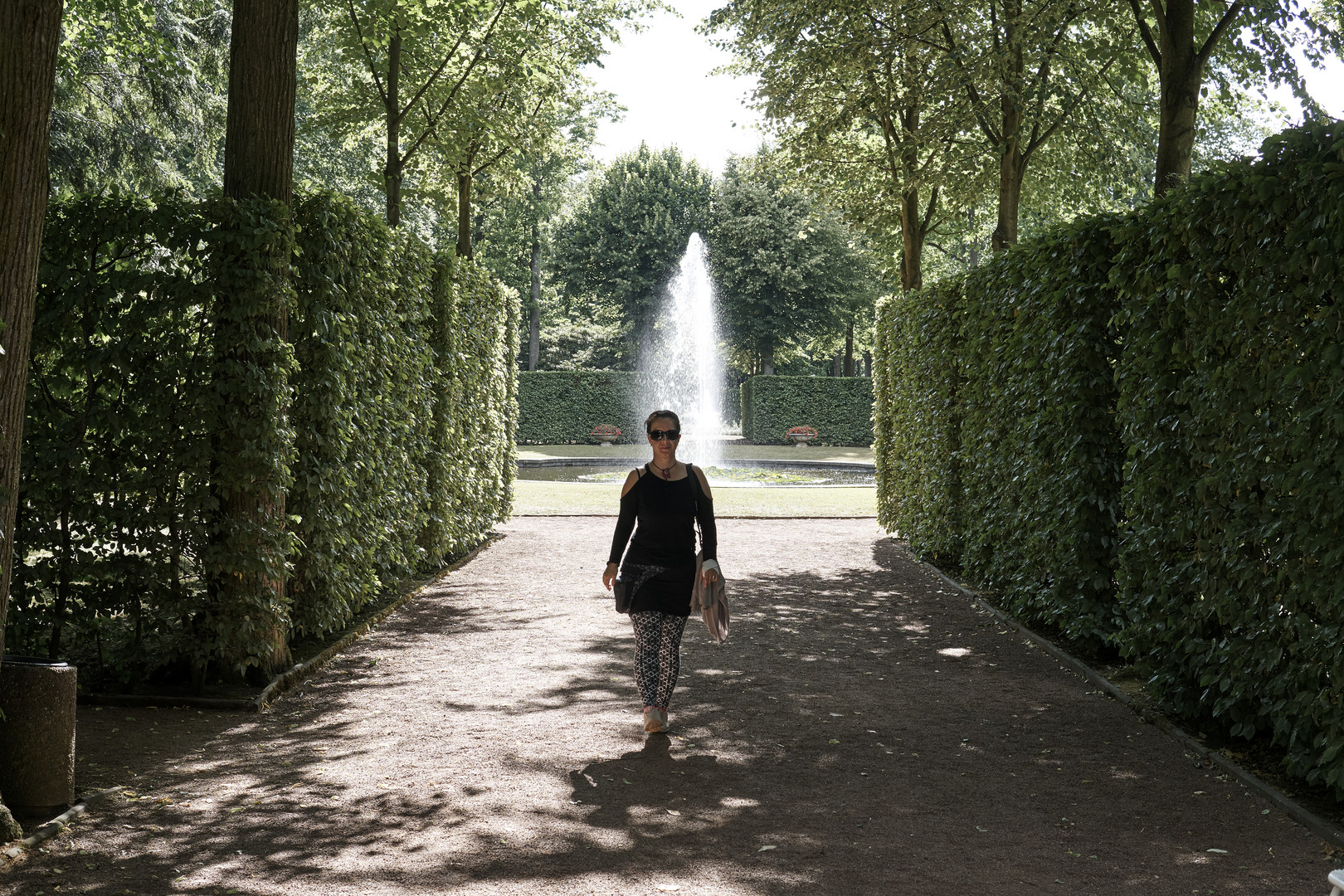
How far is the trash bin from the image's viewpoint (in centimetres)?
471

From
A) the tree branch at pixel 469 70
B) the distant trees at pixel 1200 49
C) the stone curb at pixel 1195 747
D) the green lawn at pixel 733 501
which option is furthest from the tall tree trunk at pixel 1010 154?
the stone curb at pixel 1195 747

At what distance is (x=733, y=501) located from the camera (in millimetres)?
21656

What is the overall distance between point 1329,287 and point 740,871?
3431 millimetres

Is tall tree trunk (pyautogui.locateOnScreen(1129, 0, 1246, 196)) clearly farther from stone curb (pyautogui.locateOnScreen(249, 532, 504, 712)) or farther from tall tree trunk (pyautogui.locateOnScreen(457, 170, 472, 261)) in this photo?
tall tree trunk (pyautogui.locateOnScreen(457, 170, 472, 261))

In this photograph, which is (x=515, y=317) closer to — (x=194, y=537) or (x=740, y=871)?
(x=194, y=537)

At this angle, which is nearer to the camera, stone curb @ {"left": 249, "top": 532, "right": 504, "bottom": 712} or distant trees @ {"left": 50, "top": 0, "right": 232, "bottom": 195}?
stone curb @ {"left": 249, "top": 532, "right": 504, "bottom": 712}

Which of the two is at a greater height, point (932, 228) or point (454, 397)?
point (932, 228)

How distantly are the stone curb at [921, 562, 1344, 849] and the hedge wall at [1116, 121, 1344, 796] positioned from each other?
158mm

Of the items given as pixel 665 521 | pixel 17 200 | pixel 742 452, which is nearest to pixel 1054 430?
pixel 665 521

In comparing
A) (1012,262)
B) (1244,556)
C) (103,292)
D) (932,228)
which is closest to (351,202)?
(103,292)

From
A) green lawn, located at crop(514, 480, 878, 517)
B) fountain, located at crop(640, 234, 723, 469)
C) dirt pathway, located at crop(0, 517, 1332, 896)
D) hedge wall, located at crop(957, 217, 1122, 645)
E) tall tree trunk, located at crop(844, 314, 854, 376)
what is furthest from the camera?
tall tree trunk, located at crop(844, 314, 854, 376)

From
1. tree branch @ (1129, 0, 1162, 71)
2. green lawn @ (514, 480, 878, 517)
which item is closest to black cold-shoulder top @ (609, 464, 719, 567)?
tree branch @ (1129, 0, 1162, 71)

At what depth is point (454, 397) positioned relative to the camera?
12.2m

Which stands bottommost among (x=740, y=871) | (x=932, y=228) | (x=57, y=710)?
(x=740, y=871)
